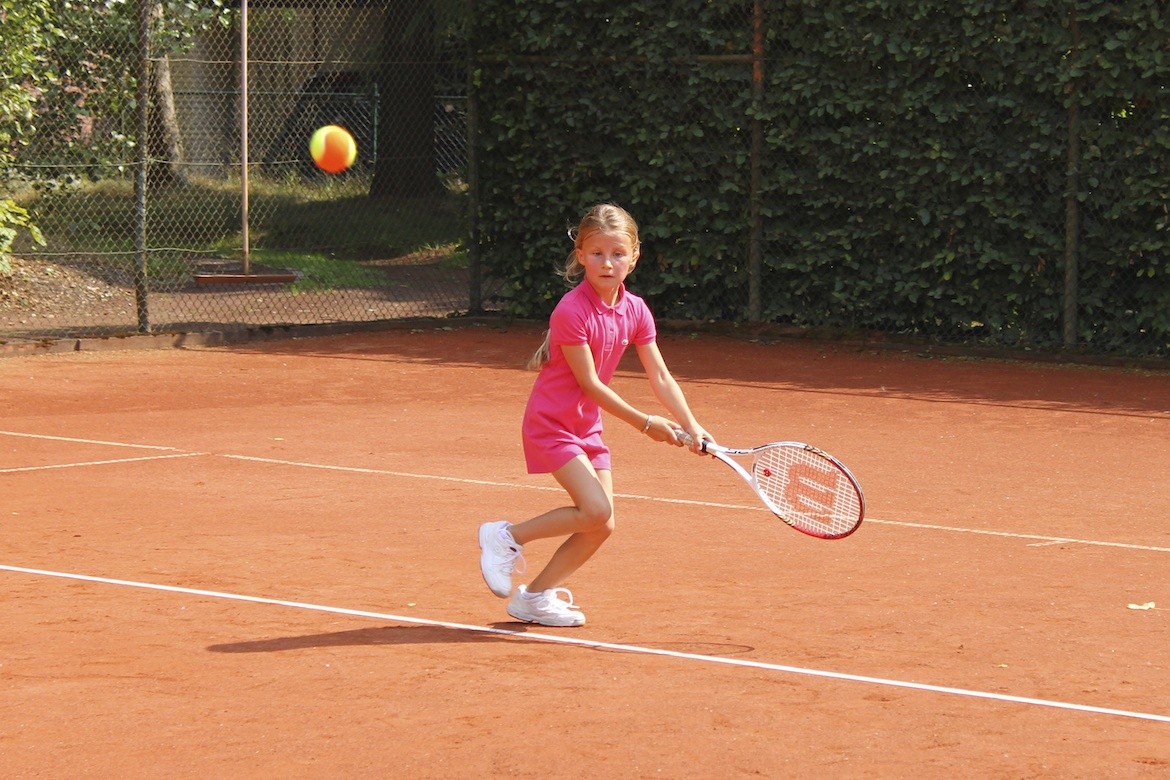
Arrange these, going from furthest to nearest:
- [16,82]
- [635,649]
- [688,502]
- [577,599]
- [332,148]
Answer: [16,82] → [332,148] → [688,502] → [577,599] → [635,649]

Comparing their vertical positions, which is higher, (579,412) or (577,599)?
(579,412)

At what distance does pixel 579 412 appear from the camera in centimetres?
555

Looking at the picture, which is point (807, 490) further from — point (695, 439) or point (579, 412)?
point (579, 412)

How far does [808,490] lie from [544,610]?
3.12 feet

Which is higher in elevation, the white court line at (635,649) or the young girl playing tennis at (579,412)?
the young girl playing tennis at (579,412)

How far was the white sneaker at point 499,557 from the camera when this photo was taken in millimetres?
5512

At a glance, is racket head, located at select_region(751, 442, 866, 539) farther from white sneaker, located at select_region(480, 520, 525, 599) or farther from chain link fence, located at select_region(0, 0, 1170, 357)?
chain link fence, located at select_region(0, 0, 1170, 357)

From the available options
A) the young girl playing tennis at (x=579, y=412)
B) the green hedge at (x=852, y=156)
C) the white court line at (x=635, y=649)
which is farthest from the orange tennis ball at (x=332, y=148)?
the young girl playing tennis at (x=579, y=412)

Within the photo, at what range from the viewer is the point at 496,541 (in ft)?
18.4

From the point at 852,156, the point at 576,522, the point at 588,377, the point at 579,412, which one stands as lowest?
the point at 576,522

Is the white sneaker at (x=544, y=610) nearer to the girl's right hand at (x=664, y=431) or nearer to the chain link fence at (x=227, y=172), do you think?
the girl's right hand at (x=664, y=431)

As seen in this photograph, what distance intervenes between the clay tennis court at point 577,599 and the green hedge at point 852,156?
2013 mm

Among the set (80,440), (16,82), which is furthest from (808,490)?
(16,82)

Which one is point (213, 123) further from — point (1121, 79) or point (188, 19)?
point (1121, 79)
